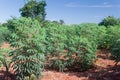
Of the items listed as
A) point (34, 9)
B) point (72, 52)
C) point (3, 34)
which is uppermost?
point (34, 9)

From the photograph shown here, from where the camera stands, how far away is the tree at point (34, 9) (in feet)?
168

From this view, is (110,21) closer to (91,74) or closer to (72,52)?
(72,52)

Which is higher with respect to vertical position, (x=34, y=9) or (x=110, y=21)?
(x=34, y=9)

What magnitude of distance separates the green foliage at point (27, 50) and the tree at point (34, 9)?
32.3 meters

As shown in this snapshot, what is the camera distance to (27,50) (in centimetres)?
1811

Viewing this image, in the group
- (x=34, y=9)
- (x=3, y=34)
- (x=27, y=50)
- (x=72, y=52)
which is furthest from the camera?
(x=34, y=9)

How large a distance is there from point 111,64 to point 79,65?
3074 millimetres

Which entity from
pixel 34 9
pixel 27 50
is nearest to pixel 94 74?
pixel 27 50

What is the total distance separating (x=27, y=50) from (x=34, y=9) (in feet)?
113

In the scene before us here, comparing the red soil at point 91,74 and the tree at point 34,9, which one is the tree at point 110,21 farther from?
the red soil at point 91,74

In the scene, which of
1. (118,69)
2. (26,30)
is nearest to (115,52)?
(118,69)

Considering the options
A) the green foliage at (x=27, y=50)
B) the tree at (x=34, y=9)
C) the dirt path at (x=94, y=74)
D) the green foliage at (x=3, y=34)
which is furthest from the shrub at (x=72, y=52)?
the tree at (x=34, y=9)

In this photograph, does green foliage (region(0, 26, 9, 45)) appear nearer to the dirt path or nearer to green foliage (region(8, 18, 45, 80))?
the dirt path

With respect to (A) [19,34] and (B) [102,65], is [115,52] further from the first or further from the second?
(A) [19,34]
